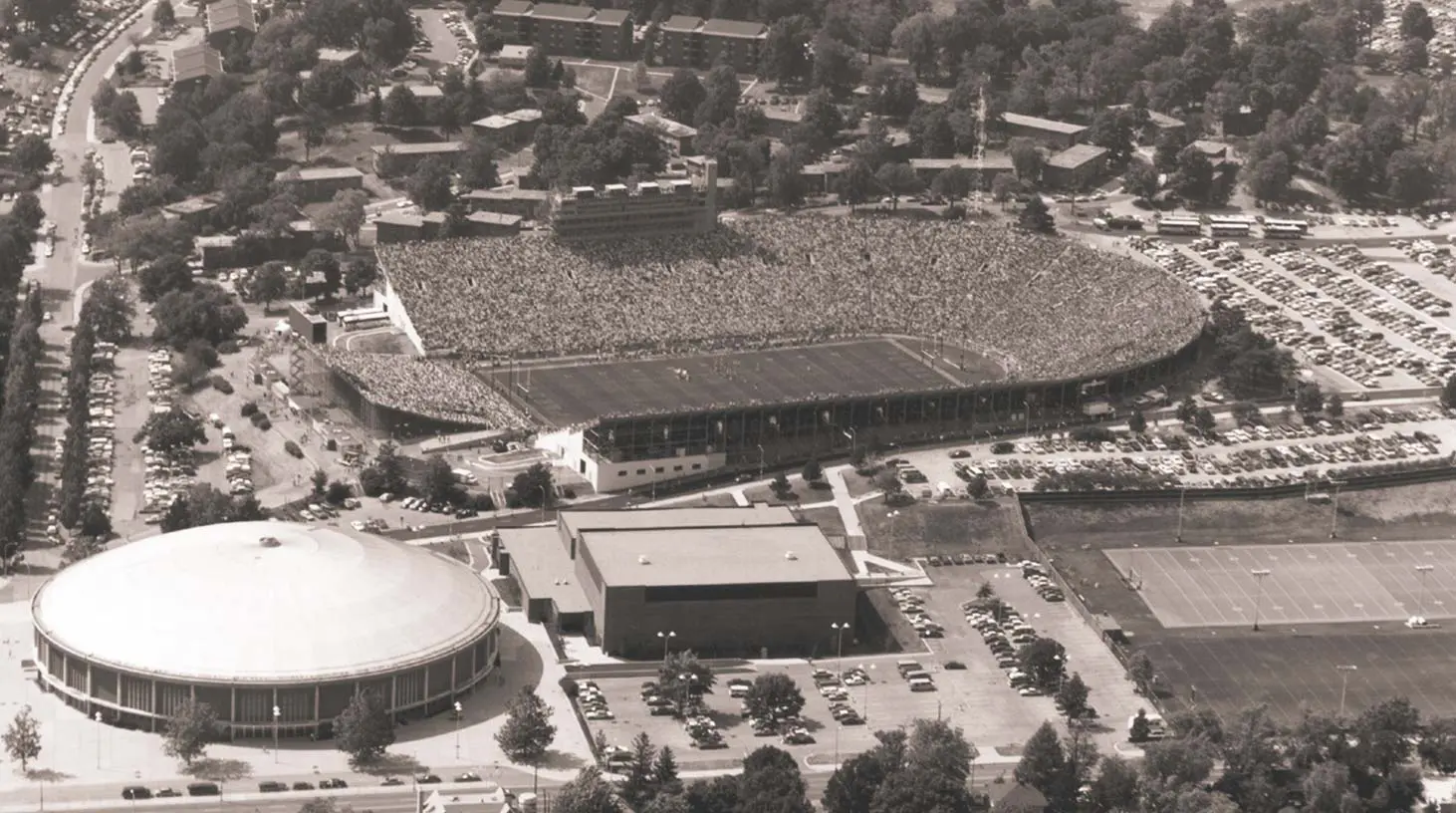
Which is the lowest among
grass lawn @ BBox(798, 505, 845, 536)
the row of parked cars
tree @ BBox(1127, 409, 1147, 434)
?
tree @ BBox(1127, 409, 1147, 434)

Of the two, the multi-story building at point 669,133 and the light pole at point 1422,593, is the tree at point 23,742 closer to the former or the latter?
the light pole at point 1422,593

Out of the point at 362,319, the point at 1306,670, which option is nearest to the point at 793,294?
the point at 362,319

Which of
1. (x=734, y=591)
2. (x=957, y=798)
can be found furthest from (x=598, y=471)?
(x=957, y=798)

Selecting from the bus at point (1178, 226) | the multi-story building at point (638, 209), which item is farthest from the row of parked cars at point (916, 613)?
the bus at point (1178, 226)

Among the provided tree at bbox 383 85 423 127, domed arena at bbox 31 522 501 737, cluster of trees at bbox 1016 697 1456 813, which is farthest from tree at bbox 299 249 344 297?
cluster of trees at bbox 1016 697 1456 813

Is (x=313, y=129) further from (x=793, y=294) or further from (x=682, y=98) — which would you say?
(x=793, y=294)

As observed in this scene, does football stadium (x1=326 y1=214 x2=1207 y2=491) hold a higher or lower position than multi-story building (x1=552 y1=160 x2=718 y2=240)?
lower

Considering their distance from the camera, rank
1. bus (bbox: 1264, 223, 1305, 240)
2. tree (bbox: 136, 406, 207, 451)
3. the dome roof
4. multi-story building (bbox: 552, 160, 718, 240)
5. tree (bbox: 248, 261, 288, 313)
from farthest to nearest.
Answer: bus (bbox: 1264, 223, 1305, 240) < multi-story building (bbox: 552, 160, 718, 240) < tree (bbox: 248, 261, 288, 313) < tree (bbox: 136, 406, 207, 451) < the dome roof

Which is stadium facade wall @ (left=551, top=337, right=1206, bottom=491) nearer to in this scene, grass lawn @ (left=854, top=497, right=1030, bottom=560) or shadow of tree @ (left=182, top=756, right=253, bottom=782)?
grass lawn @ (left=854, top=497, right=1030, bottom=560)
